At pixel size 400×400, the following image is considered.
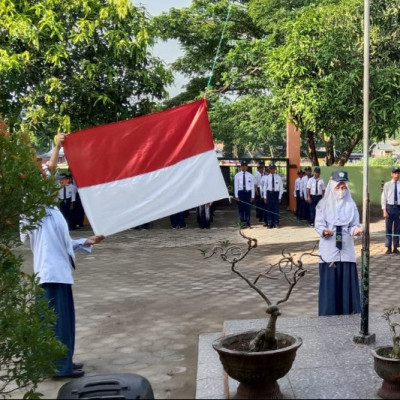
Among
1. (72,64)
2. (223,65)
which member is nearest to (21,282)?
(72,64)

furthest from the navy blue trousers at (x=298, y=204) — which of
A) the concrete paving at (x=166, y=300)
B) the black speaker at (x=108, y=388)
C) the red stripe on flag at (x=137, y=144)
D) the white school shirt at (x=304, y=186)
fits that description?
the black speaker at (x=108, y=388)

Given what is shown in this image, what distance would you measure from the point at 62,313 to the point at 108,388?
256 cm

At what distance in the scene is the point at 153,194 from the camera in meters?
5.11

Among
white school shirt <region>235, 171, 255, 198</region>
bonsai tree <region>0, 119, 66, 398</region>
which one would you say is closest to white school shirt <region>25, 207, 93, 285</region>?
bonsai tree <region>0, 119, 66, 398</region>

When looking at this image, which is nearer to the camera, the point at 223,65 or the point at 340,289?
the point at 340,289

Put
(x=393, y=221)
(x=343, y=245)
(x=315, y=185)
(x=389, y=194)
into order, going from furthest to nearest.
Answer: (x=315, y=185) → (x=393, y=221) → (x=389, y=194) → (x=343, y=245)

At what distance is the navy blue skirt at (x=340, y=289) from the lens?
20.9 ft

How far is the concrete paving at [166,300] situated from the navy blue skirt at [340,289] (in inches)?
26.7

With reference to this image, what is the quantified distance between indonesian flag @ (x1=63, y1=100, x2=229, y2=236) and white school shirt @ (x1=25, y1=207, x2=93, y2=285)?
392 millimetres

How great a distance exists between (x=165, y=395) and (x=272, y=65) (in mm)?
9405

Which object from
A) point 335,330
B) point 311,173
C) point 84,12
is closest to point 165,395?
point 335,330

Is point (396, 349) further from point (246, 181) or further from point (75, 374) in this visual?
point (246, 181)

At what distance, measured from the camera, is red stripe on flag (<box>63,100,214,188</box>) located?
16.7 ft

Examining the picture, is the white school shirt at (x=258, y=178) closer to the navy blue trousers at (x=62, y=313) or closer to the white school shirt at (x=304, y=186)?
the white school shirt at (x=304, y=186)
